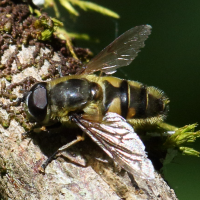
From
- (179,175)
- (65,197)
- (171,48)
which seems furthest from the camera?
(171,48)

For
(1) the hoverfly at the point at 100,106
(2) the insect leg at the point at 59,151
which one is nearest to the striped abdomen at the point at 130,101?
(1) the hoverfly at the point at 100,106

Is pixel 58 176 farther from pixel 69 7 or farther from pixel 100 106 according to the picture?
pixel 69 7

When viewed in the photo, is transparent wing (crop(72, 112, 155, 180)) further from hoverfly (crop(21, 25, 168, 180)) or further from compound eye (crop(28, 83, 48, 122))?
compound eye (crop(28, 83, 48, 122))

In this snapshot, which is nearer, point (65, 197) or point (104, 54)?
point (65, 197)

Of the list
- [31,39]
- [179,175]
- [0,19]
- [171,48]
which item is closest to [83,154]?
[31,39]

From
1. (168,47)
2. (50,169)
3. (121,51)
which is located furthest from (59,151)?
(168,47)

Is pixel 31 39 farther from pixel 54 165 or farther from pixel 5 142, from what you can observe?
Result: pixel 54 165

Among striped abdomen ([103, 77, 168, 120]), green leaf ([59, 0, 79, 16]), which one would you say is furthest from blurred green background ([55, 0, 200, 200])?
striped abdomen ([103, 77, 168, 120])
